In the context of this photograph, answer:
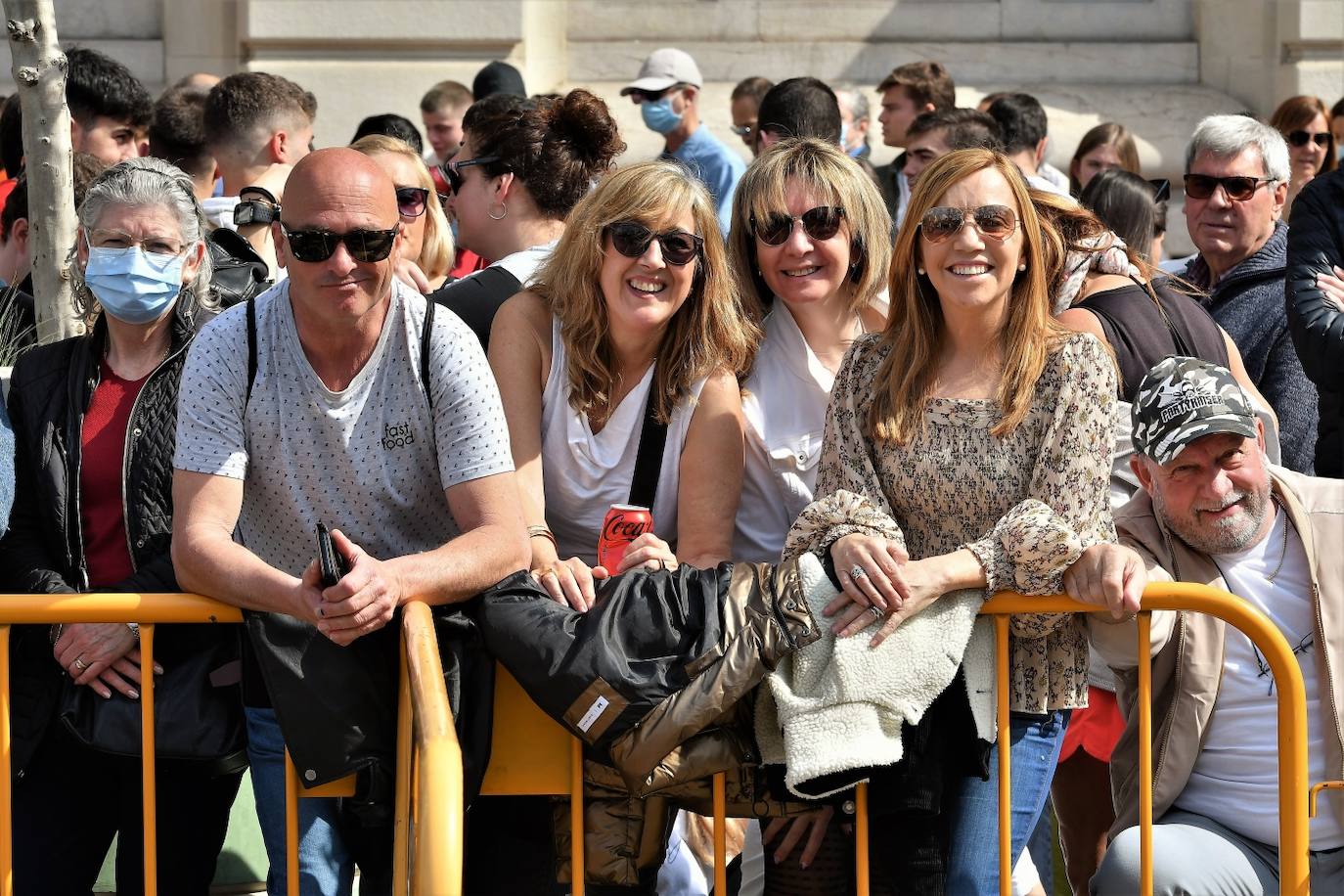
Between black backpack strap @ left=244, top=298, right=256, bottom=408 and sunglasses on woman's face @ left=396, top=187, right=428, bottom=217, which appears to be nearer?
black backpack strap @ left=244, top=298, right=256, bottom=408

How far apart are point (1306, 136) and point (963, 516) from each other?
5.02 metres

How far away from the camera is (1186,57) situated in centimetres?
1070

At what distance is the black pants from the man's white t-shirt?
70cm

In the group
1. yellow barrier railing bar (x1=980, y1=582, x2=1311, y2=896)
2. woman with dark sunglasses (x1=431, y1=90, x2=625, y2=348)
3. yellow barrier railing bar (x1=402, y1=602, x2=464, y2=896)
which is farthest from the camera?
woman with dark sunglasses (x1=431, y1=90, x2=625, y2=348)

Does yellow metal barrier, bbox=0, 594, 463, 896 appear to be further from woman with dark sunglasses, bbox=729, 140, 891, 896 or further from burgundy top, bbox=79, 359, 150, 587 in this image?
woman with dark sunglasses, bbox=729, 140, 891, 896

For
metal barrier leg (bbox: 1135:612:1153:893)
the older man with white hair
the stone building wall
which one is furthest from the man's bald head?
the stone building wall

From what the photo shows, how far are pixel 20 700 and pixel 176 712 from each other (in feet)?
1.26

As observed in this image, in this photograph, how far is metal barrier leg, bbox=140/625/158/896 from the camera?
3.64 m

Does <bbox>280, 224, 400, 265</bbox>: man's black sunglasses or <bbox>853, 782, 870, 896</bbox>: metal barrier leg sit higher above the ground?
<bbox>280, 224, 400, 265</bbox>: man's black sunglasses

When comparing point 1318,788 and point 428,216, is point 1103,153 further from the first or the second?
point 1318,788

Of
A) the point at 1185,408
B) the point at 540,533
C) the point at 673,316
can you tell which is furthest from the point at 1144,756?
the point at 673,316

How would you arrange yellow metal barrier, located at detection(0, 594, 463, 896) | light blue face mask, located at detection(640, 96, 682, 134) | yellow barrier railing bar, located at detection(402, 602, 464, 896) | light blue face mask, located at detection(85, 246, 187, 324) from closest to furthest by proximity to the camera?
yellow barrier railing bar, located at detection(402, 602, 464, 896) → yellow metal barrier, located at detection(0, 594, 463, 896) → light blue face mask, located at detection(85, 246, 187, 324) → light blue face mask, located at detection(640, 96, 682, 134)

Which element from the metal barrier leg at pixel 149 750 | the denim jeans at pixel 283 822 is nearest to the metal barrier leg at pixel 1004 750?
the denim jeans at pixel 283 822

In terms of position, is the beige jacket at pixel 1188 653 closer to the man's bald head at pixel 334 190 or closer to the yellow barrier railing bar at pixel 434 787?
the yellow barrier railing bar at pixel 434 787
